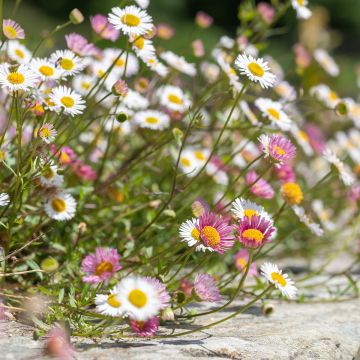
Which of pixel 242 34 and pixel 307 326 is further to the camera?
pixel 242 34

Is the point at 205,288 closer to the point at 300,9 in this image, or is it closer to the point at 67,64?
the point at 67,64

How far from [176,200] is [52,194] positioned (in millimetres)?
400

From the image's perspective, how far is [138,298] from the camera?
3.28ft

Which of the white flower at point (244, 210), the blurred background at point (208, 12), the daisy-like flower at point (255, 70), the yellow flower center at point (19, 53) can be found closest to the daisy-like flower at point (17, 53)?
the yellow flower center at point (19, 53)

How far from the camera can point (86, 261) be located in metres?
1.29

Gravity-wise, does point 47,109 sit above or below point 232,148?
below

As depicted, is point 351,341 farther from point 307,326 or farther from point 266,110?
point 266,110

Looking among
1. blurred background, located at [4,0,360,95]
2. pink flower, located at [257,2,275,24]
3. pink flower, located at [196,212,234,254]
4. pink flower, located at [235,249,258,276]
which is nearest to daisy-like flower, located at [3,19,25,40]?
pink flower, located at [196,212,234,254]

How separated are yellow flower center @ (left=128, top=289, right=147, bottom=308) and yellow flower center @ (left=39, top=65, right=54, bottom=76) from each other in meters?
0.61

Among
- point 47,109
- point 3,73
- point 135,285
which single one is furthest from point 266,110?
point 135,285

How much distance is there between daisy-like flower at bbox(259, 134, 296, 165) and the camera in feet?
4.35

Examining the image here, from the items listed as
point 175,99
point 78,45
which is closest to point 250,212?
point 78,45

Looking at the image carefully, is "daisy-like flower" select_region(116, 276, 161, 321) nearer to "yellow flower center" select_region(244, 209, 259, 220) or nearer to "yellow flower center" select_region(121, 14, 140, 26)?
"yellow flower center" select_region(244, 209, 259, 220)

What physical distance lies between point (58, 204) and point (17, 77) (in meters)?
0.34
